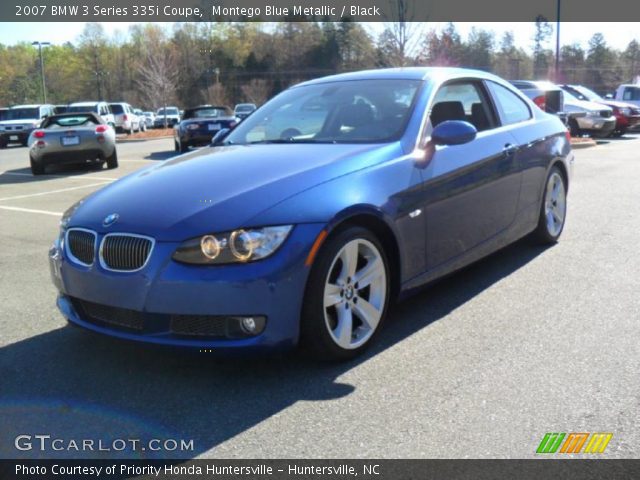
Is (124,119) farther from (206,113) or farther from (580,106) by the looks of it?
(580,106)

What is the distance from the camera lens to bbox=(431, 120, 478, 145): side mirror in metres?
4.16

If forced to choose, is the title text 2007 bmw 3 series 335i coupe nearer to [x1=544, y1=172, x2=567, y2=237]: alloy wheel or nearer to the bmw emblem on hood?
the bmw emblem on hood

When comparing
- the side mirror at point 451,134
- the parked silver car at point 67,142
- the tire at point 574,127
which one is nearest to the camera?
the side mirror at point 451,134

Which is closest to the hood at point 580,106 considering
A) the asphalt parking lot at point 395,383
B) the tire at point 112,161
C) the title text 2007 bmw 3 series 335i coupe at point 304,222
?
the tire at point 112,161

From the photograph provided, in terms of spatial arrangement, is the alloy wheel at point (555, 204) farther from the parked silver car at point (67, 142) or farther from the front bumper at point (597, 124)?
the front bumper at point (597, 124)

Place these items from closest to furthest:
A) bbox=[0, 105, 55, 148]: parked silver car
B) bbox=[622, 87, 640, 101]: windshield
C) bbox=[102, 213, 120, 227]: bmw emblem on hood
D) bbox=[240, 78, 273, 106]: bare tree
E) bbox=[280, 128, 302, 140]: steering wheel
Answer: bbox=[102, 213, 120, 227]: bmw emblem on hood, bbox=[280, 128, 302, 140]: steering wheel, bbox=[622, 87, 640, 101]: windshield, bbox=[0, 105, 55, 148]: parked silver car, bbox=[240, 78, 273, 106]: bare tree

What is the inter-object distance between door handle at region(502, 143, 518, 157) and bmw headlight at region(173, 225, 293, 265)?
2.52 m

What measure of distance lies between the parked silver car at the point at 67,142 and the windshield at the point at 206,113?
3929mm

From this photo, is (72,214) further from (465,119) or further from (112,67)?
(112,67)

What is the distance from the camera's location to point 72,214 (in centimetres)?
383

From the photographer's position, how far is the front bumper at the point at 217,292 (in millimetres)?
3117

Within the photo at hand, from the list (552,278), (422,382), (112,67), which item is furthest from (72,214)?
(112,67)

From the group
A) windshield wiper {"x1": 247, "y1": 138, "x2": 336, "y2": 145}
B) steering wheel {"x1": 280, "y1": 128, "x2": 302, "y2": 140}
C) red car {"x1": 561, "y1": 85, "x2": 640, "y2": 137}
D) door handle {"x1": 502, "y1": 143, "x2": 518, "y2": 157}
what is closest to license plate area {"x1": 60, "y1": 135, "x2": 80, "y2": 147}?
windshield wiper {"x1": 247, "y1": 138, "x2": 336, "y2": 145}

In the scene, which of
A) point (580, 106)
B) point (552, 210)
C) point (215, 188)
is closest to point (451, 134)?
point (215, 188)
